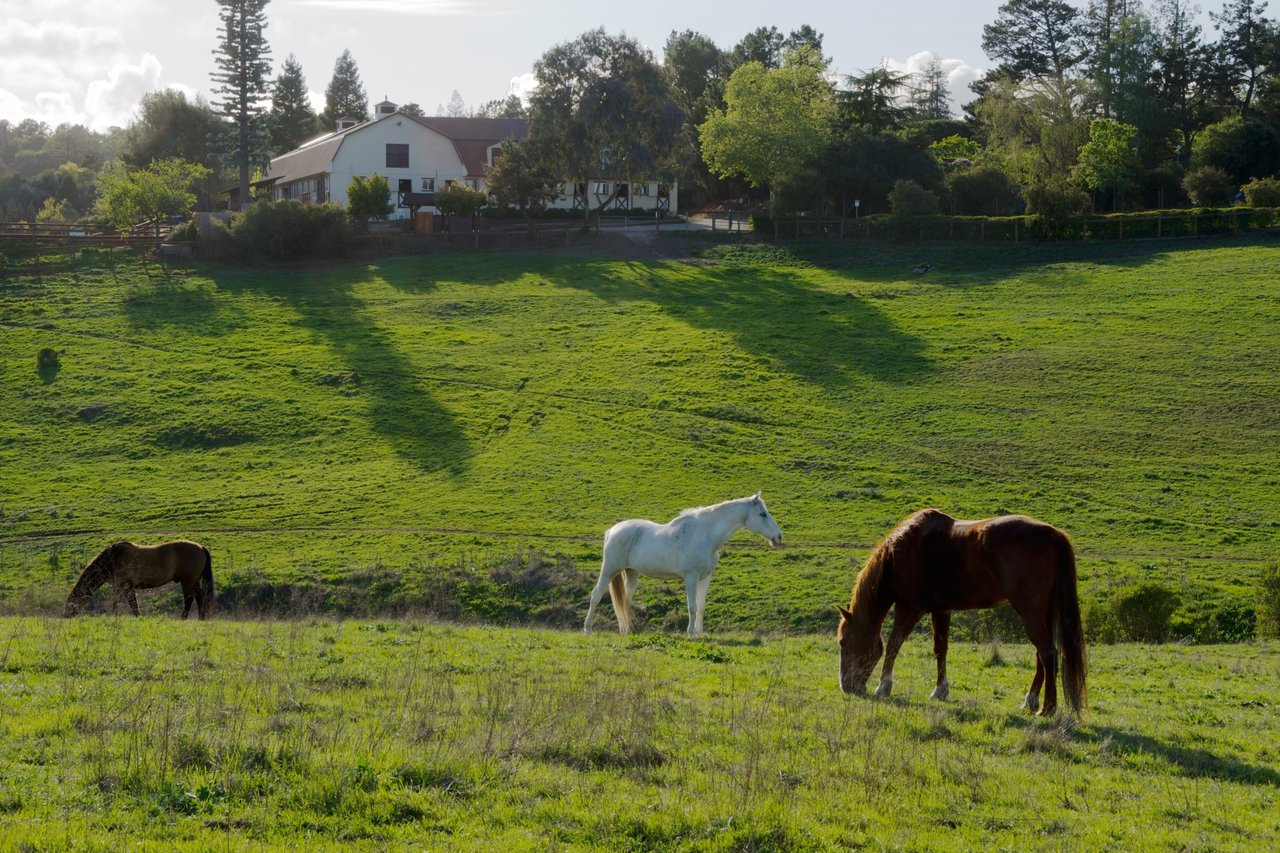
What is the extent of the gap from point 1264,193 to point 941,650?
58227mm

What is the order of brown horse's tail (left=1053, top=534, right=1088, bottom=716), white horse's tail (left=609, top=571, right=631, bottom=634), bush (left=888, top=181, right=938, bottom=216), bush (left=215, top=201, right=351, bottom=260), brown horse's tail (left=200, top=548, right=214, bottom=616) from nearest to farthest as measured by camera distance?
brown horse's tail (left=1053, top=534, right=1088, bottom=716) < white horse's tail (left=609, top=571, right=631, bottom=634) < brown horse's tail (left=200, top=548, right=214, bottom=616) < bush (left=215, top=201, right=351, bottom=260) < bush (left=888, top=181, right=938, bottom=216)

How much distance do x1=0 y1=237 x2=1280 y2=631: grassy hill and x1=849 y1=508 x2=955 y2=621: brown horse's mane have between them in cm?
1015

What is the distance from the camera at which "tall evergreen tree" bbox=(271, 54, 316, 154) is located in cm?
11644

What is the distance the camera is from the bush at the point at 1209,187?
2532 inches

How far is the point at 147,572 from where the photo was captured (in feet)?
66.7

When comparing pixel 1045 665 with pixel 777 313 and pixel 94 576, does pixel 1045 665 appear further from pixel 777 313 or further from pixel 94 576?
pixel 777 313

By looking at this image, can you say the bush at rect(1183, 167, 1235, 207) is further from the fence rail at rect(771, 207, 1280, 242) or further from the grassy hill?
the grassy hill

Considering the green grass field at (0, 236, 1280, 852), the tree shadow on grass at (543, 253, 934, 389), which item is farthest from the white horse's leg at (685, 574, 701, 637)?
the tree shadow on grass at (543, 253, 934, 389)

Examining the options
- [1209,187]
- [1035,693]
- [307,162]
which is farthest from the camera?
[307,162]

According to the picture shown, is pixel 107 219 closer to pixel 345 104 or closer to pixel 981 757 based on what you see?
pixel 345 104

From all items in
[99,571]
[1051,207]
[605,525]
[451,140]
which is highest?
[451,140]

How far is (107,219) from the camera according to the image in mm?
71875

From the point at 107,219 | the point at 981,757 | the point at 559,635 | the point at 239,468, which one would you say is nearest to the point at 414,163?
the point at 107,219

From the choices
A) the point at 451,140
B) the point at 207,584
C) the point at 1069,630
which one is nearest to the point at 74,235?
the point at 451,140
